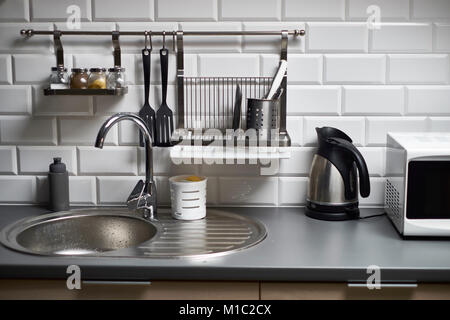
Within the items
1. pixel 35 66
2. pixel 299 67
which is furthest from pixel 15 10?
pixel 299 67

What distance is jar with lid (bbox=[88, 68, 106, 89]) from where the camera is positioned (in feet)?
6.72

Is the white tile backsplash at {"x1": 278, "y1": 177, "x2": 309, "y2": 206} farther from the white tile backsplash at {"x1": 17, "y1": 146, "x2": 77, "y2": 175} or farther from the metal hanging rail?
the white tile backsplash at {"x1": 17, "y1": 146, "x2": 77, "y2": 175}

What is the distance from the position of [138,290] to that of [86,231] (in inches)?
21.7

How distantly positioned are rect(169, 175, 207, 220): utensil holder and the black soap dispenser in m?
0.40

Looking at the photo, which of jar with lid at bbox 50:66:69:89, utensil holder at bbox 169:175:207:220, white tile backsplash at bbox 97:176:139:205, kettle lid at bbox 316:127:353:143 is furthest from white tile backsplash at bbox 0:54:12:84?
kettle lid at bbox 316:127:353:143

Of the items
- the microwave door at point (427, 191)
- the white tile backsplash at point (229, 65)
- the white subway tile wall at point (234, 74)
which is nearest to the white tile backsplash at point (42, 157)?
the white subway tile wall at point (234, 74)

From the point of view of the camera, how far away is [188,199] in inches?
80.0

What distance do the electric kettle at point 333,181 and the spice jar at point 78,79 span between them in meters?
0.84

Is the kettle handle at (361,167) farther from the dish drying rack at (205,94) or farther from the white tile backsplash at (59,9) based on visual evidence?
the white tile backsplash at (59,9)

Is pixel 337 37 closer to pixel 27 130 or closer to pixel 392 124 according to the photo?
pixel 392 124

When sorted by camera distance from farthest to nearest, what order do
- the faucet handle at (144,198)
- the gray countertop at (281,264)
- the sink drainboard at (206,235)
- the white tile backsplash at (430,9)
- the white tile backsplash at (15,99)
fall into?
the white tile backsplash at (15,99) < the white tile backsplash at (430,9) < the faucet handle at (144,198) < the sink drainboard at (206,235) < the gray countertop at (281,264)

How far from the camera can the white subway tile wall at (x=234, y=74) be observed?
2.13m

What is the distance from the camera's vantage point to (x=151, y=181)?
2.09m
